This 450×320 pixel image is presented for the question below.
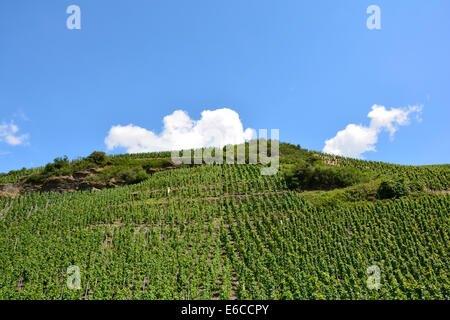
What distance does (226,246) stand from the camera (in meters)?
21.1

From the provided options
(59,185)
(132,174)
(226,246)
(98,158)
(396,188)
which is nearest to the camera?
(226,246)

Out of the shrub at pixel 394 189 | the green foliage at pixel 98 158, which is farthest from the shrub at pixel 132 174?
the shrub at pixel 394 189

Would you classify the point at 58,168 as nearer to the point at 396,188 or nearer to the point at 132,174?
the point at 132,174

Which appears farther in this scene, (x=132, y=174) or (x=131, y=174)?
(x=132, y=174)

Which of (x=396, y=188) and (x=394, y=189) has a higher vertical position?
(x=396, y=188)

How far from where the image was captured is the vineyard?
15258 mm

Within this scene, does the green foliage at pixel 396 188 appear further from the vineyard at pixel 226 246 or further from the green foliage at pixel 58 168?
the green foliage at pixel 58 168

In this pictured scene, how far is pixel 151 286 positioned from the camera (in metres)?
14.9

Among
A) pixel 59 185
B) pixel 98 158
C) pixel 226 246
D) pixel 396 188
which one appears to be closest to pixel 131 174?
pixel 98 158

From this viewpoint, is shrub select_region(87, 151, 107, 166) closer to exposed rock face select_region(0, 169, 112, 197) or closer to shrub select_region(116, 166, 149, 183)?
exposed rock face select_region(0, 169, 112, 197)

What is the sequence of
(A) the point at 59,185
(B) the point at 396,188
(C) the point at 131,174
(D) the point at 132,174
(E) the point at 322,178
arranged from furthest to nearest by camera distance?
(D) the point at 132,174 → (C) the point at 131,174 → (A) the point at 59,185 → (E) the point at 322,178 → (B) the point at 396,188

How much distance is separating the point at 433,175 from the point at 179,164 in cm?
4283

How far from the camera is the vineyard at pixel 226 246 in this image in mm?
15258
